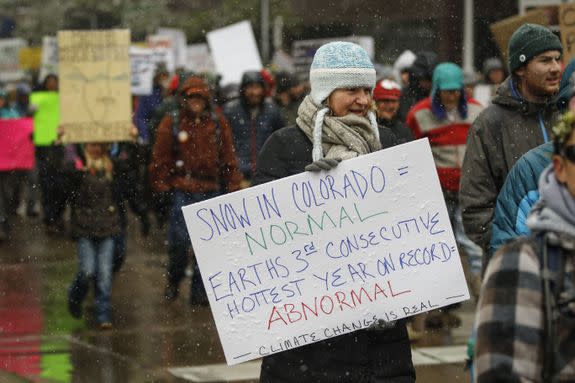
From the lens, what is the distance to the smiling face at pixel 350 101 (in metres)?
4.40

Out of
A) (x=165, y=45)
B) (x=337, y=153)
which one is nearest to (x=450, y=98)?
(x=337, y=153)

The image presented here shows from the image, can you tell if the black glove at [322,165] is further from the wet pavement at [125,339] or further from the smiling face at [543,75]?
the wet pavement at [125,339]

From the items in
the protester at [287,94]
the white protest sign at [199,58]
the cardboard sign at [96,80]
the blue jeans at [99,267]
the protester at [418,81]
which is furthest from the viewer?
the white protest sign at [199,58]

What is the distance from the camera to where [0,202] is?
14.6m

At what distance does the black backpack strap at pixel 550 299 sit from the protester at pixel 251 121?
8604mm

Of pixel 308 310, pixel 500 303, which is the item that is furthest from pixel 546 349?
pixel 308 310

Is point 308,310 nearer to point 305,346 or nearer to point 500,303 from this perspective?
point 305,346

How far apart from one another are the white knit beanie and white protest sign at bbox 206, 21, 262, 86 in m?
11.3

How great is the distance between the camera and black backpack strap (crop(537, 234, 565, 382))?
269 centimetres

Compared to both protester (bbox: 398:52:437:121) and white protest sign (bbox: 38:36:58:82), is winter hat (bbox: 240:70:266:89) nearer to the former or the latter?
protester (bbox: 398:52:437:121)

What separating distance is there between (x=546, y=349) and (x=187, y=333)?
6397 mm

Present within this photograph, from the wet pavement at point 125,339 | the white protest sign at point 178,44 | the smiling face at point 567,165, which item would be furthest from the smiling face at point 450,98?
the white protest sign at point 178,44

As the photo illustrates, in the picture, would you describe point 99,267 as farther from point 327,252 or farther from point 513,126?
point 327,252

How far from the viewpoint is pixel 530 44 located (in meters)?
4.97
